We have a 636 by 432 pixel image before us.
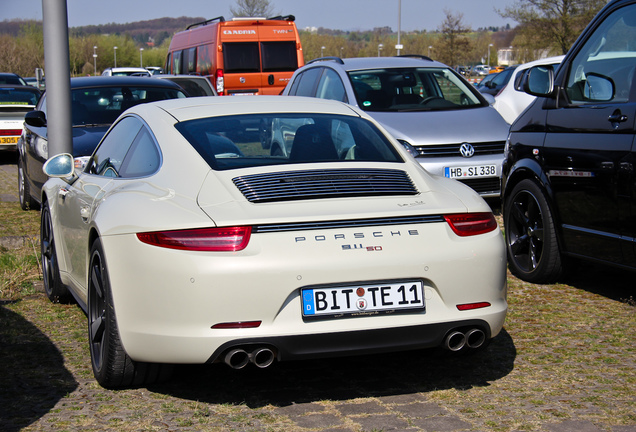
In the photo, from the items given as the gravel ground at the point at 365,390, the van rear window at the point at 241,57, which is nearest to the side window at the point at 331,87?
the gravel ground at the point at 365,390

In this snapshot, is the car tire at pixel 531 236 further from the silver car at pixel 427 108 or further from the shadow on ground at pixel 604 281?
the silver car at pixel 427 108

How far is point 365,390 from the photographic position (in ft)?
13.5

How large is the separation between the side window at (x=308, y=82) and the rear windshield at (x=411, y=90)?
0.99 m

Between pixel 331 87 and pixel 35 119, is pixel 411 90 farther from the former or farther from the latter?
pixel 35 119

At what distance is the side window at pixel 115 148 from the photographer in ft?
15.8

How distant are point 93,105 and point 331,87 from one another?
3.18 m

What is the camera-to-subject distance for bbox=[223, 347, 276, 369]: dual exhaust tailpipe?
11.9 feet

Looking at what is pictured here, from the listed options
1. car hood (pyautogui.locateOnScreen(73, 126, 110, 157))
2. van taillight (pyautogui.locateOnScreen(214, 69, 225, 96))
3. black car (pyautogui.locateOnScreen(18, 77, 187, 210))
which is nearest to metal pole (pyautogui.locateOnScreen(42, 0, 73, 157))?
car hood (pyautogui.locateOnScreen(73, 126, 110, 157))

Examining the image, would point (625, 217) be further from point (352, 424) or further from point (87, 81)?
point (87, 81)

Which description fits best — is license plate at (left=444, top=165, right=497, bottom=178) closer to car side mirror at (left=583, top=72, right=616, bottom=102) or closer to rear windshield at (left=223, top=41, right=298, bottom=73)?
car side mirror at (left=583, top=72, right=616, bottom=102)

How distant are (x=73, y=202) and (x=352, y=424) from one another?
238 cm

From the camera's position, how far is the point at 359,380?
4297 millimetres

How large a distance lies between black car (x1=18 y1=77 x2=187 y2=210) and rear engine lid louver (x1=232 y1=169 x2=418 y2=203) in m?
5.23

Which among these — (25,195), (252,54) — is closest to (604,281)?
(25,195)
